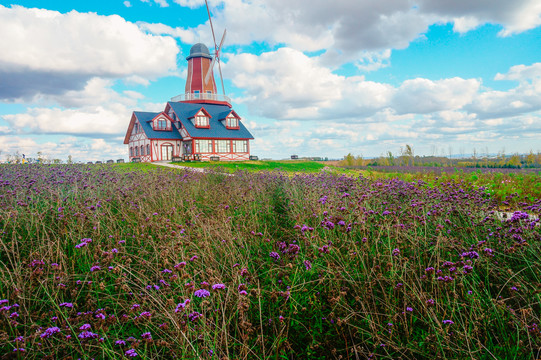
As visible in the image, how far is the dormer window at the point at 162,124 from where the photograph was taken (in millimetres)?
34656

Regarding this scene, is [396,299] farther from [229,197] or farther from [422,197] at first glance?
[229,197]

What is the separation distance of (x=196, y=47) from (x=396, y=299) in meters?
44.7

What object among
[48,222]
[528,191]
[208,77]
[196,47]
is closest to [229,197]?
[48,222]

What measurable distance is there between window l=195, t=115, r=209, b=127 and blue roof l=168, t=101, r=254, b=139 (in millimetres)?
570

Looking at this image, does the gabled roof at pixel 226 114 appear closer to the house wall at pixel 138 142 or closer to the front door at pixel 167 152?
the front door at pixel 167 152

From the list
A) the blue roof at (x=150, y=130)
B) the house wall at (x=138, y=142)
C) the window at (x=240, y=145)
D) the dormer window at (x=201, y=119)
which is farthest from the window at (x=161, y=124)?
the window at (x=240, y=145)

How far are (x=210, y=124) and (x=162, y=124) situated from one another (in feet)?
17.3

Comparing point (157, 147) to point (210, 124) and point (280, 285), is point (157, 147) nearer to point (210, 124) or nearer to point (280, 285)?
point (210, 124)

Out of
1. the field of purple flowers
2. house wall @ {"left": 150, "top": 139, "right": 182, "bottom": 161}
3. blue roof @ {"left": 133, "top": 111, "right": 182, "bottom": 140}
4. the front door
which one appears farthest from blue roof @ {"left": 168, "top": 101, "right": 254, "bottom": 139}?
the field of purple flowers

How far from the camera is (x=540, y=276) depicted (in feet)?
11.0

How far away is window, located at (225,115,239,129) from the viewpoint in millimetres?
37438

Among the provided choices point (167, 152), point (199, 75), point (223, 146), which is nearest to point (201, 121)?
point (223, 146)

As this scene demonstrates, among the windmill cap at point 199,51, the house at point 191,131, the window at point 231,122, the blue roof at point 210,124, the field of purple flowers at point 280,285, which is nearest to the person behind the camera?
the field of purple flowers at point 280,285

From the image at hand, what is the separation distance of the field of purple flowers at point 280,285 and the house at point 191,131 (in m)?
28.0
